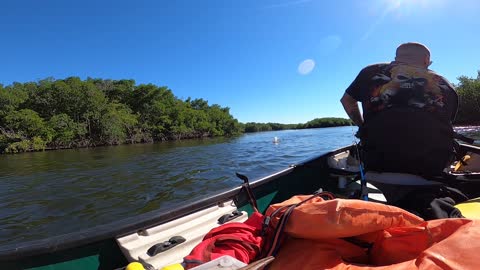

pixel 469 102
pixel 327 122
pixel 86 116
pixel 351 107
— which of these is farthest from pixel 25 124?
pixel 327 122

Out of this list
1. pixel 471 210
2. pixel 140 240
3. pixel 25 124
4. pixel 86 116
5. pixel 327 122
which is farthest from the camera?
pixel 327 122

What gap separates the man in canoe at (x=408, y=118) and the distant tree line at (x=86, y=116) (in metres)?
34.9

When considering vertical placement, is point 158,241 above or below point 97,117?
below

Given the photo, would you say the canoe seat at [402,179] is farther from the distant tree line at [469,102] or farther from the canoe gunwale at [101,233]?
the distant tree line at [469,102]

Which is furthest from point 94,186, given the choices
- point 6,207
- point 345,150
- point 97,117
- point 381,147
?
point 97,117

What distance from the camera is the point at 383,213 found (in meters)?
1.12

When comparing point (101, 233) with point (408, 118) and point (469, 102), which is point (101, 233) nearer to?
point (408, 118)

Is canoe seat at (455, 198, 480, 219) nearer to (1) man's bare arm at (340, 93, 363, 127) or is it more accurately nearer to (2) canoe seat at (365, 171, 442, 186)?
(2) canoe seat at (365, 171, 442, 186)

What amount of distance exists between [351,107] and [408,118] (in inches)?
24.5

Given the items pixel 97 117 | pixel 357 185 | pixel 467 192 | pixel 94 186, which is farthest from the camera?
pixel 97 117

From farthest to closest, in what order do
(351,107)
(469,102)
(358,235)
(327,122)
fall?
(327,122)
(469,102)
(351,107)
(358,235)

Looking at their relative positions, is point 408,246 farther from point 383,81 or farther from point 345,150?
point 345,150

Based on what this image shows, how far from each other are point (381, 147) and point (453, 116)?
1.84 ft

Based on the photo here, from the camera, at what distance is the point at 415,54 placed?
1.85 meters
